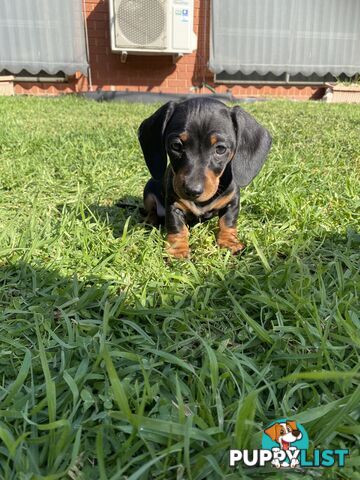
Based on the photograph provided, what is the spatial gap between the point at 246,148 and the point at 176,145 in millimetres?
360

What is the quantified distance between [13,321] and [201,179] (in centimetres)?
95

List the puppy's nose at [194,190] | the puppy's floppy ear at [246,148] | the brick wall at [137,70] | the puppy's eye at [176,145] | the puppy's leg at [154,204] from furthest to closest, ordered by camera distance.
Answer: the brick wall at [137,70]
the puppy's leg at [154,204]
the puppy's floppy ear at [246,148]
the puppy's eye at [176,145]
the puppy's nose at [194,190]

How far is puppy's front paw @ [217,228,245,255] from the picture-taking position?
6.87 ft

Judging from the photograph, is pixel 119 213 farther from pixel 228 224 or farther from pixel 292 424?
pixel 292 424

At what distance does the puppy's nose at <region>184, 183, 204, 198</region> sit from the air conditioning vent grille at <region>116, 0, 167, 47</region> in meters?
6.73

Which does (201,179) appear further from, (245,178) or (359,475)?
(359,475)

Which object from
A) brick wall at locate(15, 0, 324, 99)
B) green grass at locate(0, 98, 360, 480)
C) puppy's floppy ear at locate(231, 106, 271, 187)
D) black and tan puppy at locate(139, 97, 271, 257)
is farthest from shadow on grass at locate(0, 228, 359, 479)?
brick wall at locate(15, 0, 324, 99)

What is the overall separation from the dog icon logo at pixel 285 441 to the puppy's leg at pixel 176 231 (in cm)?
113

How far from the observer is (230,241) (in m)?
2.14

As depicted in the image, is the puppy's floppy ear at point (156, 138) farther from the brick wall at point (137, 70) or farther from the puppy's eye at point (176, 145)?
the brick wall at point (137, 70)

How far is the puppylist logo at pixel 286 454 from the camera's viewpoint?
96cm

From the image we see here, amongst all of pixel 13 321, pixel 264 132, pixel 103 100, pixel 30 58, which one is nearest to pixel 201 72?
pixel 103 100

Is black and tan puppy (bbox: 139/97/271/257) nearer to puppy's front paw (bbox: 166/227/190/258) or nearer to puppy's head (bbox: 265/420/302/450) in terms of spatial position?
puppy's front paw (bbox: 166/227/190/258)

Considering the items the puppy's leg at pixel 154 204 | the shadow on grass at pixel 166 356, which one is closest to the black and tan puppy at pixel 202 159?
the puppy's leg at pixel 154 204
